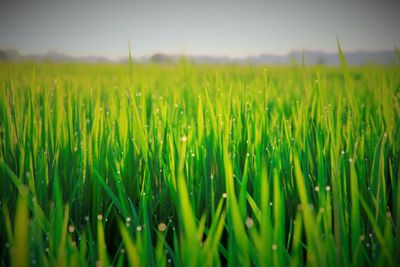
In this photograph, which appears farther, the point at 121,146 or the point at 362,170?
the point at 121,146

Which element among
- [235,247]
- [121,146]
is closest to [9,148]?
[121,146]

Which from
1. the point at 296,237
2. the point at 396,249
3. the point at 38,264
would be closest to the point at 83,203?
the point at 38,264

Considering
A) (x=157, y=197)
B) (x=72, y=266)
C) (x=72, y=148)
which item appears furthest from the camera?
(x=72, y=148)

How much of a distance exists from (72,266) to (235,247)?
23 centimetres

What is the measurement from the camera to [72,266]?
A: 1.46ft

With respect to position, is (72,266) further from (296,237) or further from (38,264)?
(296,237)

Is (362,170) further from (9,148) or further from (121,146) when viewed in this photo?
(9,148)

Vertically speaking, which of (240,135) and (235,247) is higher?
(240,135)

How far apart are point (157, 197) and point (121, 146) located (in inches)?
10.5

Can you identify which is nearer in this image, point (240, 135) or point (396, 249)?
point (396, 249)

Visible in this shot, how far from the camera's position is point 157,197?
2.50ft

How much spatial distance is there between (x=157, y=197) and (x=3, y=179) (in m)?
0.36

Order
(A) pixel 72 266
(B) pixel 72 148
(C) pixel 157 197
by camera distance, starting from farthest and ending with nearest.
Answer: (B) pixel 72 148, (C) pixel 157 197, (A) pixel 72 266

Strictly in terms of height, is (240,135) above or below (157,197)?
above
